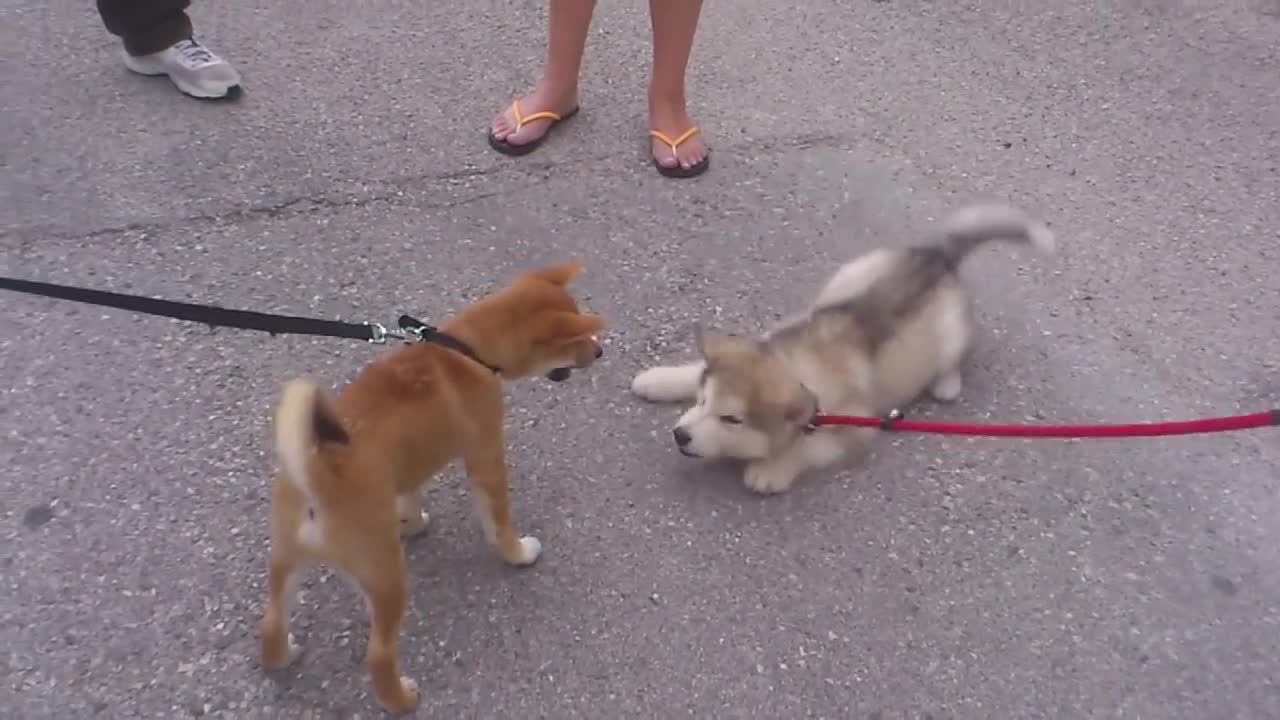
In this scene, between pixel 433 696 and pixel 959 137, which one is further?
pixel 959 137

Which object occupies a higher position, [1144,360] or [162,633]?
[1144,360]

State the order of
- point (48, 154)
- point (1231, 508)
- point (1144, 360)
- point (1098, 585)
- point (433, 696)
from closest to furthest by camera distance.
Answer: point (433, 696), point (1098, 585), point (1231, 508), point (1144, 360), point (48, 154)

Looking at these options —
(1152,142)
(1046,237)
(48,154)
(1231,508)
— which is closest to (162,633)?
(48,154)

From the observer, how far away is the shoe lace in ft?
10.6

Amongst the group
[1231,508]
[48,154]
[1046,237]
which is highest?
[1046,237]

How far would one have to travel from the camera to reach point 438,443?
1.66 metres

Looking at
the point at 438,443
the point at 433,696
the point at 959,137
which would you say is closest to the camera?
the point at 438,443

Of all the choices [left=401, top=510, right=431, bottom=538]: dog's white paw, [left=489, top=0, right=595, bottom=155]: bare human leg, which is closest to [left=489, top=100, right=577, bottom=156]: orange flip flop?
[left=489, top=0, right=595, bottom=155]: bare human leg

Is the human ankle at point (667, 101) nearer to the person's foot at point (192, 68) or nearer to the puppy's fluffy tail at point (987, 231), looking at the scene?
the puppy's fluffy tail at point (987, 231)

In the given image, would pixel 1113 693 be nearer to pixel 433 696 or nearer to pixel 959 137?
pixel 433 696

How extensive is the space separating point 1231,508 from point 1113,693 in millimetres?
636

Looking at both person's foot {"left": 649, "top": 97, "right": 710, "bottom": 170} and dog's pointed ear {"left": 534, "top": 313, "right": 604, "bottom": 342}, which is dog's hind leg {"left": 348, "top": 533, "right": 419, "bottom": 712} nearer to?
dog's pointed ear {"left": 534, "top": 313, "right": 604, "bottom": 342}

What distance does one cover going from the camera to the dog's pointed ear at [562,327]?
1742 mm

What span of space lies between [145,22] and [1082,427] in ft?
9.52
